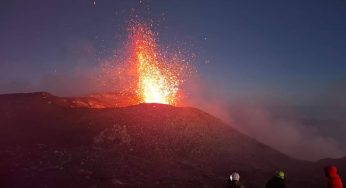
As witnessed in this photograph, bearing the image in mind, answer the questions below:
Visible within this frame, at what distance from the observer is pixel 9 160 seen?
34.2m

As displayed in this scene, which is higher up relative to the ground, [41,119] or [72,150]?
[41,119]

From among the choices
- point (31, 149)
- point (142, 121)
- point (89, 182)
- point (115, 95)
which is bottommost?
point (89, 182)

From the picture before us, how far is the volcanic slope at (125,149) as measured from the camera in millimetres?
32066

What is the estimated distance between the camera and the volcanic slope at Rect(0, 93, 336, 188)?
32.1 meters

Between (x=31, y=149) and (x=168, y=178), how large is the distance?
40.9ft

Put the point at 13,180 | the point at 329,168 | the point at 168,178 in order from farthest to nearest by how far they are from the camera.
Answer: the point at 168,178
the point at 13,180
the point at 329,168

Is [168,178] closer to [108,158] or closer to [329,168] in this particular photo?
[108,158]

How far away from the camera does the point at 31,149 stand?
37.7 meters

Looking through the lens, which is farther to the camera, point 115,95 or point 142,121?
point 115,95

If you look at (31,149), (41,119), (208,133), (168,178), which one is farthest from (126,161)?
(41,119)

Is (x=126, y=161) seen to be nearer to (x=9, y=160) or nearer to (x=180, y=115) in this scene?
(x=9, y=160)

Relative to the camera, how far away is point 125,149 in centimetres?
3984

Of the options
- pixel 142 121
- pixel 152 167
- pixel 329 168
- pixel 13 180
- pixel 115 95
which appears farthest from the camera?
pixel 115 95

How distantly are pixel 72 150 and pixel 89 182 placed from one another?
842 cm
